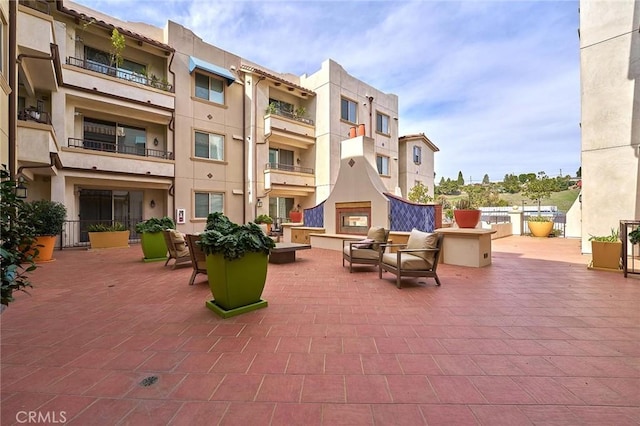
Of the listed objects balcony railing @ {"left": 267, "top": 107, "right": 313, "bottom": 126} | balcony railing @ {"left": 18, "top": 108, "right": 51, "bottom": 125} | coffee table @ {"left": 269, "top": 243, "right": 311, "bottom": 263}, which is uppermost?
balcony railing @ {"left": 267, "top": 107, "right": 313, "bottom": 126}

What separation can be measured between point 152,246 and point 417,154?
66.5 ft

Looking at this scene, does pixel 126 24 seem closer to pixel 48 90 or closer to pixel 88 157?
pixel 48 90

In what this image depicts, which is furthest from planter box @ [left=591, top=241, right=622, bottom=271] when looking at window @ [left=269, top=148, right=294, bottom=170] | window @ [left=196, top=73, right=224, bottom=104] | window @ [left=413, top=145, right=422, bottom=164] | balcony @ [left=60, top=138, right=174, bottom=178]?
window @ [left=413, top=145, right=422, bottom=164]

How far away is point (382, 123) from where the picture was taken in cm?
2039

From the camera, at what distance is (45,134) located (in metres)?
7.68

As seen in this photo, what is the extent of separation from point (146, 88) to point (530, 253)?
16028 mm

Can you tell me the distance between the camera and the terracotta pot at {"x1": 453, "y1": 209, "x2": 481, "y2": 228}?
7475 millimetres

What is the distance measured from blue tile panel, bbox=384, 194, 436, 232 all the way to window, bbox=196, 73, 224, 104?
10.7m

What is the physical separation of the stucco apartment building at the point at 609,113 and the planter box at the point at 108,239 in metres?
16.0

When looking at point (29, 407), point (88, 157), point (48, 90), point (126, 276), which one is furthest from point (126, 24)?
point (29, 407)

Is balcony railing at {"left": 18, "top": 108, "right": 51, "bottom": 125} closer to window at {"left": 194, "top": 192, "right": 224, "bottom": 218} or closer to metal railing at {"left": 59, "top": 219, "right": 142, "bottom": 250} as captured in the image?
metal railing at {"left": 59, "top": 219, "right": 142, "bottom": 250}

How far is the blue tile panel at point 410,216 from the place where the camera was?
7.91m

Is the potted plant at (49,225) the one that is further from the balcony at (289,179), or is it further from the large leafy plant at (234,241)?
the balcony at (289,179)

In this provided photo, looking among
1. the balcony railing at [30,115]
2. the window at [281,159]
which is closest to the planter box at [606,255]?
the window at [281,159]
